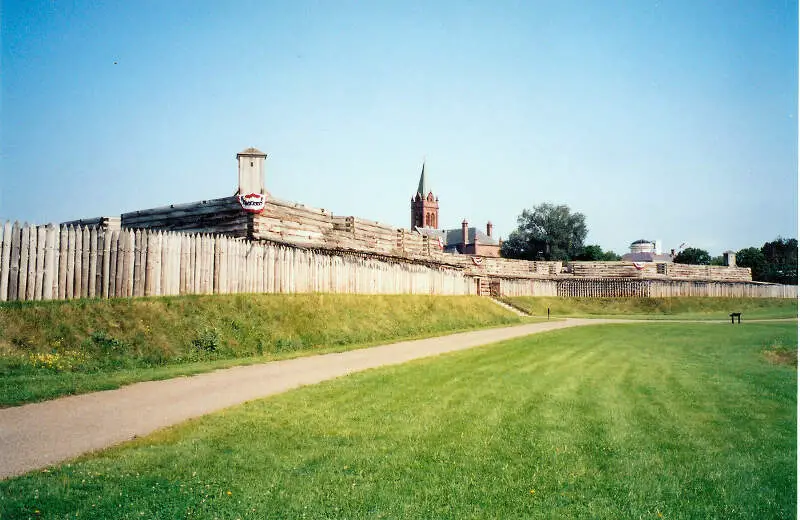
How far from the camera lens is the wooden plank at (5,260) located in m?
13.7

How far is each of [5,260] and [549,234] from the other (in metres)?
97.7

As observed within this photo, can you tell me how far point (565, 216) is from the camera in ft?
343

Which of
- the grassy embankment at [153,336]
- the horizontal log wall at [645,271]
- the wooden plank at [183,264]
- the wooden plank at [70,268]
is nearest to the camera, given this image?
the grassy embankment at [153,336]

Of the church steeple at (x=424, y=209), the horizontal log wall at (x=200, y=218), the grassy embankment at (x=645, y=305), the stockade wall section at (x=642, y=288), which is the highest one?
the church steeple at (x=424, y=209)

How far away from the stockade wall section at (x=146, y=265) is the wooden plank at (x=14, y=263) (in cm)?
2

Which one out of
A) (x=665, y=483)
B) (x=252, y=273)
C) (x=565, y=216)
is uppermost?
(x=565, y=216)

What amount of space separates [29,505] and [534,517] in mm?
4598

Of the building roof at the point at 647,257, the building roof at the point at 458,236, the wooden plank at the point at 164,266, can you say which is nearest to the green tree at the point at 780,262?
the building roof at the point at 647,257

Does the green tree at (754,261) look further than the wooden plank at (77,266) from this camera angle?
Yes

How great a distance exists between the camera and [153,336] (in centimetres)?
1522

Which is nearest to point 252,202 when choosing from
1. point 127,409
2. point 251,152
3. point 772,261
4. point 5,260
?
point 251,152

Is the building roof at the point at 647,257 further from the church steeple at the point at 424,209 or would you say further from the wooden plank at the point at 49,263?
the wooden plank at the point at 49,263

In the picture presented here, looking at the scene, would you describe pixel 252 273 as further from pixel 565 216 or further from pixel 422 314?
pixel 565 216

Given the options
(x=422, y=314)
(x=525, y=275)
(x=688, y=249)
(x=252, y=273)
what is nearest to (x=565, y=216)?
(x=688, y=249)
